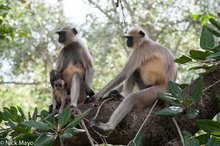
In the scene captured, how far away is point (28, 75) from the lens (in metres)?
10.3

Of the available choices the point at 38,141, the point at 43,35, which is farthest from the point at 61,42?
the point at 43,35

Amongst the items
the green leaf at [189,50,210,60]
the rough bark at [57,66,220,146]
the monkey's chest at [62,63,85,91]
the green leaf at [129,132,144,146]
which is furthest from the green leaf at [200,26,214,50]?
the monkey's chest at [62,63,85,91]

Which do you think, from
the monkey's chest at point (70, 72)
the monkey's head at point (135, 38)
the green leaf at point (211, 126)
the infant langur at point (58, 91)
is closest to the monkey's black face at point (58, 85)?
the infant langur at point (58, 91)

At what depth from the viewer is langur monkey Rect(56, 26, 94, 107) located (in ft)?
12.5

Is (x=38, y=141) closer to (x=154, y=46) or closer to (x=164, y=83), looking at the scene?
(x=164, y=83)

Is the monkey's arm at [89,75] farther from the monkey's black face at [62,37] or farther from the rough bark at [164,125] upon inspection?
the rough bark at [164,125]

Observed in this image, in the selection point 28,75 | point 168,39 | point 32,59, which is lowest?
point 28,75

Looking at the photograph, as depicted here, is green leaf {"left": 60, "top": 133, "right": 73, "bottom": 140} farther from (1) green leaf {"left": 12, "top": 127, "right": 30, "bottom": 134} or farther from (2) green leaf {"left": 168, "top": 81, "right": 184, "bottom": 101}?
(2) green leaf {"left": 168, "top": 81, "right": 184, "bottom": 101}

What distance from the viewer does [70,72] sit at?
4.16 m

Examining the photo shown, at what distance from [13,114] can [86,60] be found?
209 cm

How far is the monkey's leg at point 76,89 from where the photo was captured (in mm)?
3666

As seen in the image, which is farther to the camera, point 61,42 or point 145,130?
point 61,42

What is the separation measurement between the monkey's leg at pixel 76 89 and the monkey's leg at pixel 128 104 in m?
1.12

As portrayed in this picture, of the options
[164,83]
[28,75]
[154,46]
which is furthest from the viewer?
[28,75]
